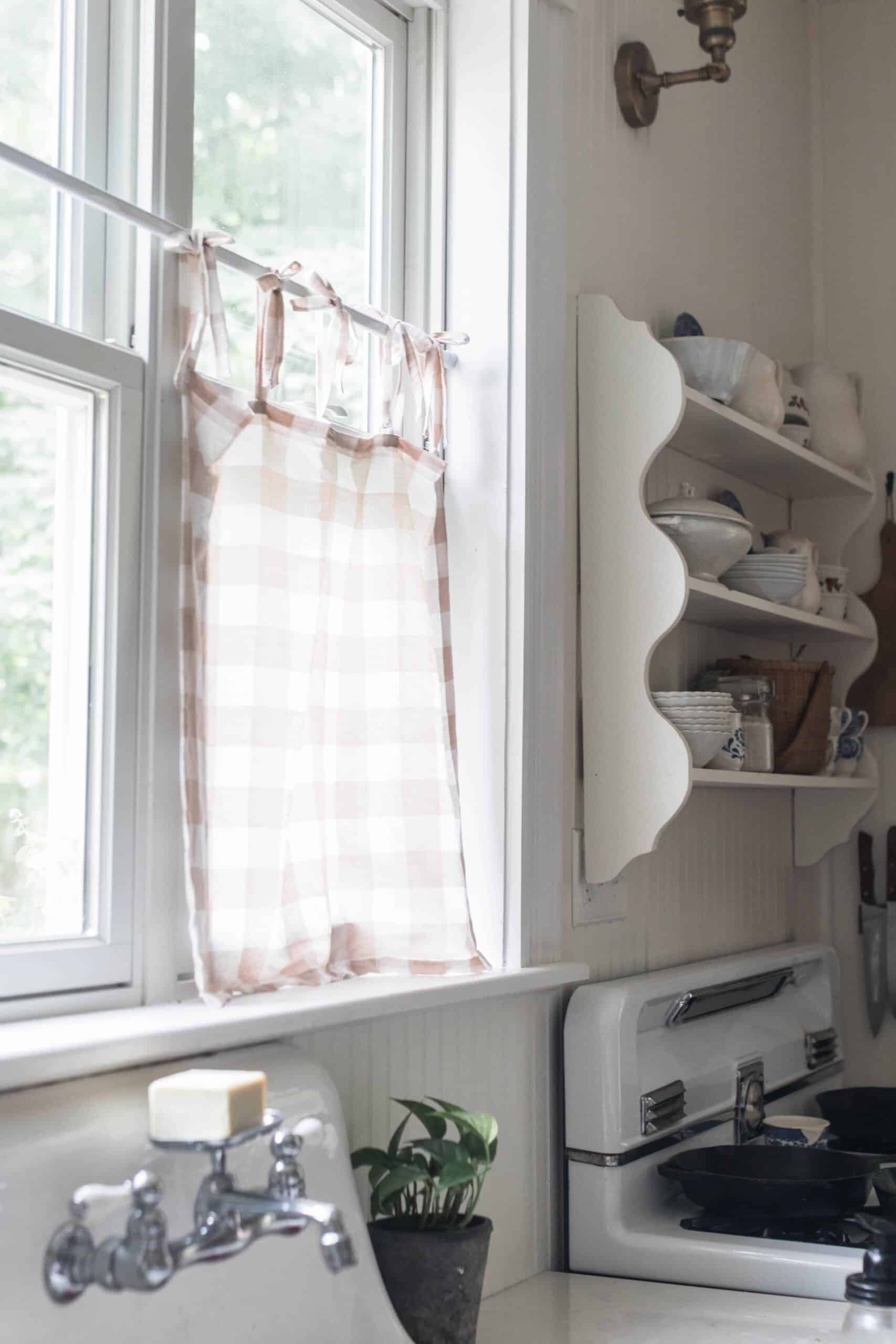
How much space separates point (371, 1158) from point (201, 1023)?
0.82 feet

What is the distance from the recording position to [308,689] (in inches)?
60.9

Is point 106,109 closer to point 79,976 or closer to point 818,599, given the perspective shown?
point 79,976

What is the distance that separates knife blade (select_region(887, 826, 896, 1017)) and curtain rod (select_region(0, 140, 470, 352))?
5.38ft

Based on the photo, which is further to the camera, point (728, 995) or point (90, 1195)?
point (728, 995)

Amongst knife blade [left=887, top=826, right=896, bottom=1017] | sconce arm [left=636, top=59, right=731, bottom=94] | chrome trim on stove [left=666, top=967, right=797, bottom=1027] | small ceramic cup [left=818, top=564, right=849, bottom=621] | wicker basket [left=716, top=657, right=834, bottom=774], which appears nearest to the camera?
chrome trim on stove [left=666, top=967, right=797, bottom=1027]

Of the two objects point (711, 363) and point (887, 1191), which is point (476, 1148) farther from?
point (711, 363)

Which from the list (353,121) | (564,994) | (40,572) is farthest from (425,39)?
(564,994)

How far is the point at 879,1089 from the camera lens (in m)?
2.40

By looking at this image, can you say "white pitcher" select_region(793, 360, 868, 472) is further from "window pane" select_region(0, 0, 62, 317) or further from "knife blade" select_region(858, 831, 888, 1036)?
"window pane" select_region(0, 0, 62, 317)

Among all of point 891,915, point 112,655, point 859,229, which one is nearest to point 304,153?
point 112,655

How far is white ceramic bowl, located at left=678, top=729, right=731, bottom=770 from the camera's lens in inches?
75.1

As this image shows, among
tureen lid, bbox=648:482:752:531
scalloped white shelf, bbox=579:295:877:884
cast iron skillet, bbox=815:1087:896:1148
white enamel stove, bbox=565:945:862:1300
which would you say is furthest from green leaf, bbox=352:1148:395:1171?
cast iron skillet, bbox=815:1087:896:1148

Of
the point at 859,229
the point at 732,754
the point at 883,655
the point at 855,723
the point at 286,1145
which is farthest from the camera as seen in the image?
the point at 859,229

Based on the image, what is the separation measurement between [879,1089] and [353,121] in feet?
5.47
